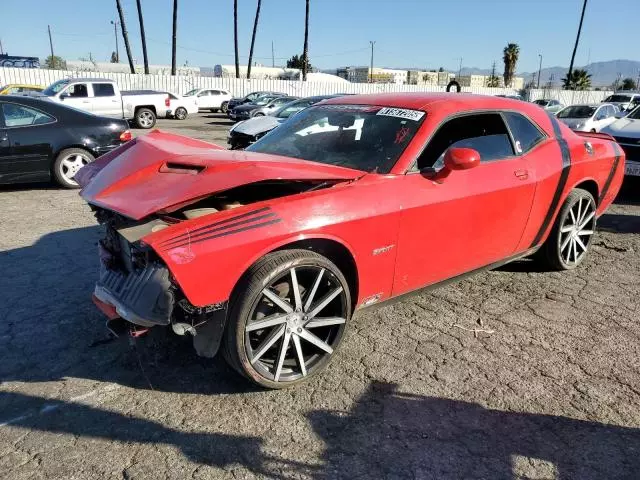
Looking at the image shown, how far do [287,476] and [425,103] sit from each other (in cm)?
255

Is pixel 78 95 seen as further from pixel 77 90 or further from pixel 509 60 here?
pixel 509 60

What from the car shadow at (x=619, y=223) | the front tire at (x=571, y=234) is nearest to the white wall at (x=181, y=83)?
the car shadow at (x=619, y=223)

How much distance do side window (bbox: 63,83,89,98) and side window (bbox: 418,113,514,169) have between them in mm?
17658

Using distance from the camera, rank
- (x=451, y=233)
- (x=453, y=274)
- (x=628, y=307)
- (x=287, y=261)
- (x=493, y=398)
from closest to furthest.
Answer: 1. (x=287, y=261)
2. (x=493, y=398)
3. (x=451, y=233)
4. (x=453, y=274)
5. (x=628, y=307)

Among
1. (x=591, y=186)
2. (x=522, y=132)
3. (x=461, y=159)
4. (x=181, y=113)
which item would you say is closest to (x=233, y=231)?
(x=461, y=159)

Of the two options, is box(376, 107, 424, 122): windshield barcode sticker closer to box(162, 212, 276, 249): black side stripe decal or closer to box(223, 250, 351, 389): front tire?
box(223, 250, 351, 389): front tire

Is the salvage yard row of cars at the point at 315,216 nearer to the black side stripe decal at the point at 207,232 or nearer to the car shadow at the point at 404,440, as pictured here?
the black side stripe decal at the point at 207,232

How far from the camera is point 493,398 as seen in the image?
9.06 ft

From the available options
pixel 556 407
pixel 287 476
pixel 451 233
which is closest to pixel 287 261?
pixel 287 476

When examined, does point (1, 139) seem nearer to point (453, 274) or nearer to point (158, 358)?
point (158, 358)

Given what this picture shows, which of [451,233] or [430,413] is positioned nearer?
[430,413]

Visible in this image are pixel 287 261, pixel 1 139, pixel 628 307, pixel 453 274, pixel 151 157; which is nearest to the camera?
pixel 287 261

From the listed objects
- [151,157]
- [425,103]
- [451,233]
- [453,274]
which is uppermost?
[425,103]

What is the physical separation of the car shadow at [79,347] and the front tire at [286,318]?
267 mm
